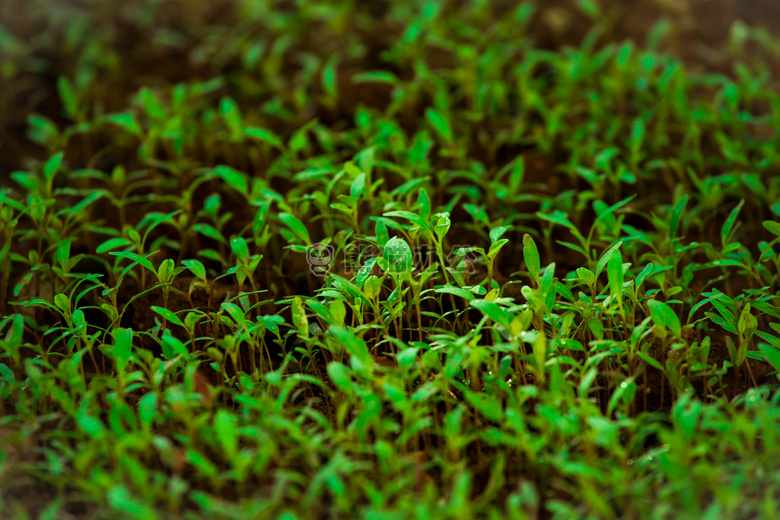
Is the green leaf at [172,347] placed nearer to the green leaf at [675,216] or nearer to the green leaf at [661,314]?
the green leaf at [661,314]

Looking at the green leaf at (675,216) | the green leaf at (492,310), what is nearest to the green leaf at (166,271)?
the green leaf at (492,310)

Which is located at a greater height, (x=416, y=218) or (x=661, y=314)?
(x=416, y=218)

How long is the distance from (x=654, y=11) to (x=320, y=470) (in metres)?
2.58

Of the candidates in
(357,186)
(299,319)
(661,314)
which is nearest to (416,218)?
(357,186)

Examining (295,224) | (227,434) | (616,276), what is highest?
(295,224)

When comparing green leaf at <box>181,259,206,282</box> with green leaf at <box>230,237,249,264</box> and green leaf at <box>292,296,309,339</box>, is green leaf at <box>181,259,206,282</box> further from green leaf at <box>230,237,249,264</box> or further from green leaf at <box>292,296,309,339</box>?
green leaf at <box>292,296,309,339</box>

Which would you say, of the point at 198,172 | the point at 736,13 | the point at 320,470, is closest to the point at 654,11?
the point at 736,13

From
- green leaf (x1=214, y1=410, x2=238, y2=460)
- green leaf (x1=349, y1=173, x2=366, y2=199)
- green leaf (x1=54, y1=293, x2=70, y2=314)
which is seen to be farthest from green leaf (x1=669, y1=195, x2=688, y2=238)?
A: green leaf (x1=54, y1=293, x2=70, y2=314)

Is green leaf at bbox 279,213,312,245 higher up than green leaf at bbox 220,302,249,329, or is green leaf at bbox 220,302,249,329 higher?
green leaf at bbox 279,213,312,245

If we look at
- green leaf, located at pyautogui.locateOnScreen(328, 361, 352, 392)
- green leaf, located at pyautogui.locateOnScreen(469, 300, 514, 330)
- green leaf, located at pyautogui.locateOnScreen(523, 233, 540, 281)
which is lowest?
green leaf, located at pyautogui.locateOnScreen(328, 361, 352, 392)

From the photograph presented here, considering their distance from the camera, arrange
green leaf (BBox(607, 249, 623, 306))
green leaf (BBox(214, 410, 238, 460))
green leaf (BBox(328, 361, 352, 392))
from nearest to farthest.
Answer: green leaf (BBox(214, 410, 238, 460)) < green leaf (BBox(328, 361, 352, 392)) < green leaf (BBox(607, 249, 623, 306))

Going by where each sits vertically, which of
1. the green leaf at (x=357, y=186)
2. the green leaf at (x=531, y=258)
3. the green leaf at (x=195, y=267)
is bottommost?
the green leaf at (x=531, y=258)

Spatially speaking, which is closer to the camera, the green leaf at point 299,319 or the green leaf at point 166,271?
the green leaf at point 299,319

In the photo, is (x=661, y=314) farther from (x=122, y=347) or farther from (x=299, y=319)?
(x=122, y=347)
